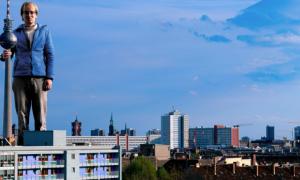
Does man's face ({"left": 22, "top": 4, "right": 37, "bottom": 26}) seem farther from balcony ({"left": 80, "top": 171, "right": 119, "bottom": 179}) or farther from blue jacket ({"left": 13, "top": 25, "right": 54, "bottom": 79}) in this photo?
balcony ({"left": 80, "top": 171, "right": 119, "bottom": 179})

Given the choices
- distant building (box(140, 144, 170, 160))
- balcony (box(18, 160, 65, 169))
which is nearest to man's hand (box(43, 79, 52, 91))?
balcony (box(18, 160, 65, 169))

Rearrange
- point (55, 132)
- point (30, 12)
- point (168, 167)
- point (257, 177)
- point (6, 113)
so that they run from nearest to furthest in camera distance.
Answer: point (30, 12) < point (55, 132) < point (6, 113) < point (257, 177) < point (168, 167)

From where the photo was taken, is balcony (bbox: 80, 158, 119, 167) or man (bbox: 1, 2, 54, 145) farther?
balcony (bbox: 80, 158, 119, 167)

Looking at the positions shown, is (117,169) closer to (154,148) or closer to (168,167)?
(168,167)

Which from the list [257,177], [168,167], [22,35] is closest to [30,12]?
[22,35]

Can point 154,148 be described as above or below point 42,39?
below

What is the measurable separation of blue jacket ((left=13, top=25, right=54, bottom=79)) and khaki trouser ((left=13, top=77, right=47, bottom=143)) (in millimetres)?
948

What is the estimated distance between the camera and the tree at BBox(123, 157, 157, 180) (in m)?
143

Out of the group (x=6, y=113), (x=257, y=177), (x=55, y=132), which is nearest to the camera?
(x=55, y=132)

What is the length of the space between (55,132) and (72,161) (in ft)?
15.0

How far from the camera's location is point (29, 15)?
88.8 m

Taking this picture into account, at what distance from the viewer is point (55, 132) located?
94.8m

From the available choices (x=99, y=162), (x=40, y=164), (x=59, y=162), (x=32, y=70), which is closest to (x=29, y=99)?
(x=32, y=70)

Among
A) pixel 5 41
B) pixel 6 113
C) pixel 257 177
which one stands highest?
pixel 5 41
